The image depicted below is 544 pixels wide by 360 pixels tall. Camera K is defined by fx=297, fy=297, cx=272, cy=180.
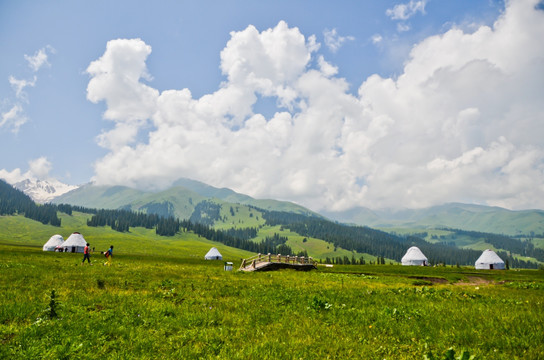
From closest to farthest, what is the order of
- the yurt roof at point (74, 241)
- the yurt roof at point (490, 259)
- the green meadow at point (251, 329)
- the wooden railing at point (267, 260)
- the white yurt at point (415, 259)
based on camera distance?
the green meadow at point (251, 329), the wooden railing at point (267, 260), the yurt roof at point (74, 241), the yurt roof at point (490, 259), the white yurt at point (415, 259)

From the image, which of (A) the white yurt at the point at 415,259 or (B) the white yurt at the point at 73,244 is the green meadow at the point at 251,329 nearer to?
(B) the white yurt at the point at 73,244

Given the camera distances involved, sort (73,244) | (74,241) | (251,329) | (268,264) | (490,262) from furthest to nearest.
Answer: (490,262) → (74,241) → (73,244) → (268,264) → (251,329)

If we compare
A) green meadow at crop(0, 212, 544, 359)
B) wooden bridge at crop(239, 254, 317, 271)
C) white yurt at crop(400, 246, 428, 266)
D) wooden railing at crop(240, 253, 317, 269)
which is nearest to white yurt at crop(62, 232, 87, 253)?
wooden railing at crop(240, 253, 317, 269)

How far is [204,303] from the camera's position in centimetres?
1273

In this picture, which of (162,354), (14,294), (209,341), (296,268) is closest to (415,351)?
(209,341)

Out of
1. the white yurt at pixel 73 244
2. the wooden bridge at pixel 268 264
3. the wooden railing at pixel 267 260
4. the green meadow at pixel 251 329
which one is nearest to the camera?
the green meadow at pixel 251 329

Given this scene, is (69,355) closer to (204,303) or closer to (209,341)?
(209,341)

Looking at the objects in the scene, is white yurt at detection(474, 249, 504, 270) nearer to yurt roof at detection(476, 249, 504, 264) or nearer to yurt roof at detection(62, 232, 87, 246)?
yurt roof at detection(476, 249, 504, 264)

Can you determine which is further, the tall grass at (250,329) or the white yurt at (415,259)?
the white yurt at (415,259)

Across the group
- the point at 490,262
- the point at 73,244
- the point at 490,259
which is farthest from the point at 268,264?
the point at 490,259

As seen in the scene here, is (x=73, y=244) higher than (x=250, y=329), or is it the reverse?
(x=250, y=329)

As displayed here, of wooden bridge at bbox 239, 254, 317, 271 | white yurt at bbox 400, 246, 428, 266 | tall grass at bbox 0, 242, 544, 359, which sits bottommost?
white yurt at bbox 400, 246, 428, 266

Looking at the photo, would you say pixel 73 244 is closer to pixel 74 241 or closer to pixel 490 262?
pixel 74 241

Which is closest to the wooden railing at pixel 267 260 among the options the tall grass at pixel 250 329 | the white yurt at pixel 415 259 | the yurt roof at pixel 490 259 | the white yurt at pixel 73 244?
the tall grass at pixel 250 329
